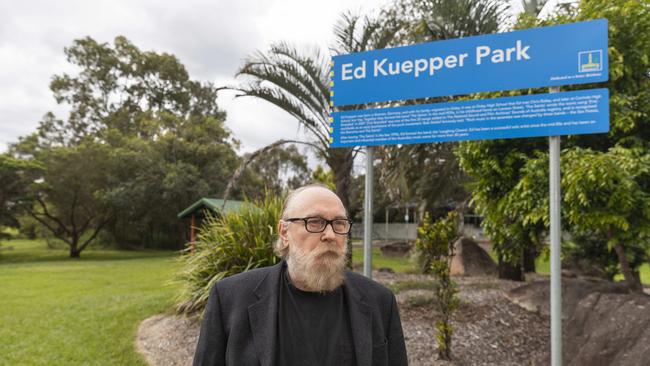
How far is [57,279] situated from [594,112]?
14.9m

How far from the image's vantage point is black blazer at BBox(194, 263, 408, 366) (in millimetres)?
1911

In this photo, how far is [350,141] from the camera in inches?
188

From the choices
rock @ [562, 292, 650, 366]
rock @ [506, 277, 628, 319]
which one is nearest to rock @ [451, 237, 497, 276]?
rock @ [506, 277, 628, 319]

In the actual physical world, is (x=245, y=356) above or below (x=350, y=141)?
below

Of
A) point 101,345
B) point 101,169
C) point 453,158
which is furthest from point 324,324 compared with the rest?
point 101,169

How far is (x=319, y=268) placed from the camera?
6.64 feet

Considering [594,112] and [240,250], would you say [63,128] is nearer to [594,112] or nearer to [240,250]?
[240,250]

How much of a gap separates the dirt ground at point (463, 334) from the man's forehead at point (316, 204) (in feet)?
11.4

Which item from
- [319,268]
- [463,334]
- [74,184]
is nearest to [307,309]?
[319,268]

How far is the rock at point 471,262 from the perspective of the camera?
41.4 ft

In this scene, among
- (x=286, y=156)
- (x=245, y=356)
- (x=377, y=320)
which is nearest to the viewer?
(x=245, y=356)

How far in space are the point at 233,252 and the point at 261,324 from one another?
4.77m

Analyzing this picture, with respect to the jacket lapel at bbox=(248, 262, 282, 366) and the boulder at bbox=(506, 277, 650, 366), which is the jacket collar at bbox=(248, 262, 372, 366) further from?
the boulder at bbox=(506, 277, 650, 366)

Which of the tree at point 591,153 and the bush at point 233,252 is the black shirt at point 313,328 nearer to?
the tree at point 591,153
